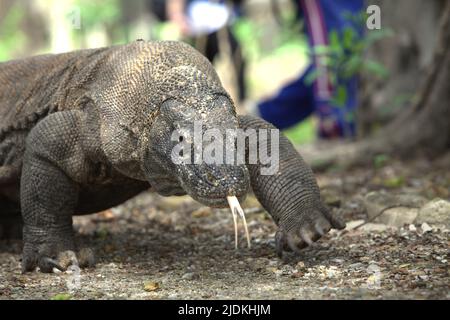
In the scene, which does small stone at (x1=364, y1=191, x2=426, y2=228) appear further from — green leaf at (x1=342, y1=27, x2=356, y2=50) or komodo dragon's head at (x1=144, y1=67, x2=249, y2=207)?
green leaf at (x1=342, y1=27, x2=356, y2=50)

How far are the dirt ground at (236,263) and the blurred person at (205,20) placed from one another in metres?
4.50

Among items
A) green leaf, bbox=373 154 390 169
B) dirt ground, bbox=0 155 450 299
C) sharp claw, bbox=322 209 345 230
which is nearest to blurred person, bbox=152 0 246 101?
green leaf, bbox=373 154 390 169

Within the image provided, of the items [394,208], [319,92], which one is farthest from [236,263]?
[319,92]

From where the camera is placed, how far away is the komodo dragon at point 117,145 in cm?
337

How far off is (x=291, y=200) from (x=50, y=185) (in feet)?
3.61

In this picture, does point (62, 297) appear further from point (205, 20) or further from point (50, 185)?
point (205, 20)

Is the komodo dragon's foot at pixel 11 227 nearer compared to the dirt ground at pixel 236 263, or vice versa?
the dirt ground at pixel 236 263

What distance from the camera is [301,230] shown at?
3602mm

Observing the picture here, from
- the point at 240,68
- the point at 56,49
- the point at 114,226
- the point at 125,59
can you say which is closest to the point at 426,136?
the point at 114,226

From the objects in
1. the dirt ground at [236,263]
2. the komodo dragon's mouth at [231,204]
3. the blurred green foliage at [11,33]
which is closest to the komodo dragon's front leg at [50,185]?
the dirt ground at [236,263]

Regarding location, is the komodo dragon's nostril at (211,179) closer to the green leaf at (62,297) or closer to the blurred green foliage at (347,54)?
the green leaf at (62,297)

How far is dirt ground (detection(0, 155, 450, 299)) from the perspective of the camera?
3.20m

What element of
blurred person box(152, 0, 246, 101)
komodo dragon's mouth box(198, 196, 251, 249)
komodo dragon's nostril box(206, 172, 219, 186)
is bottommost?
komodo dragon's mouth box(198, 196, 251, 249)
